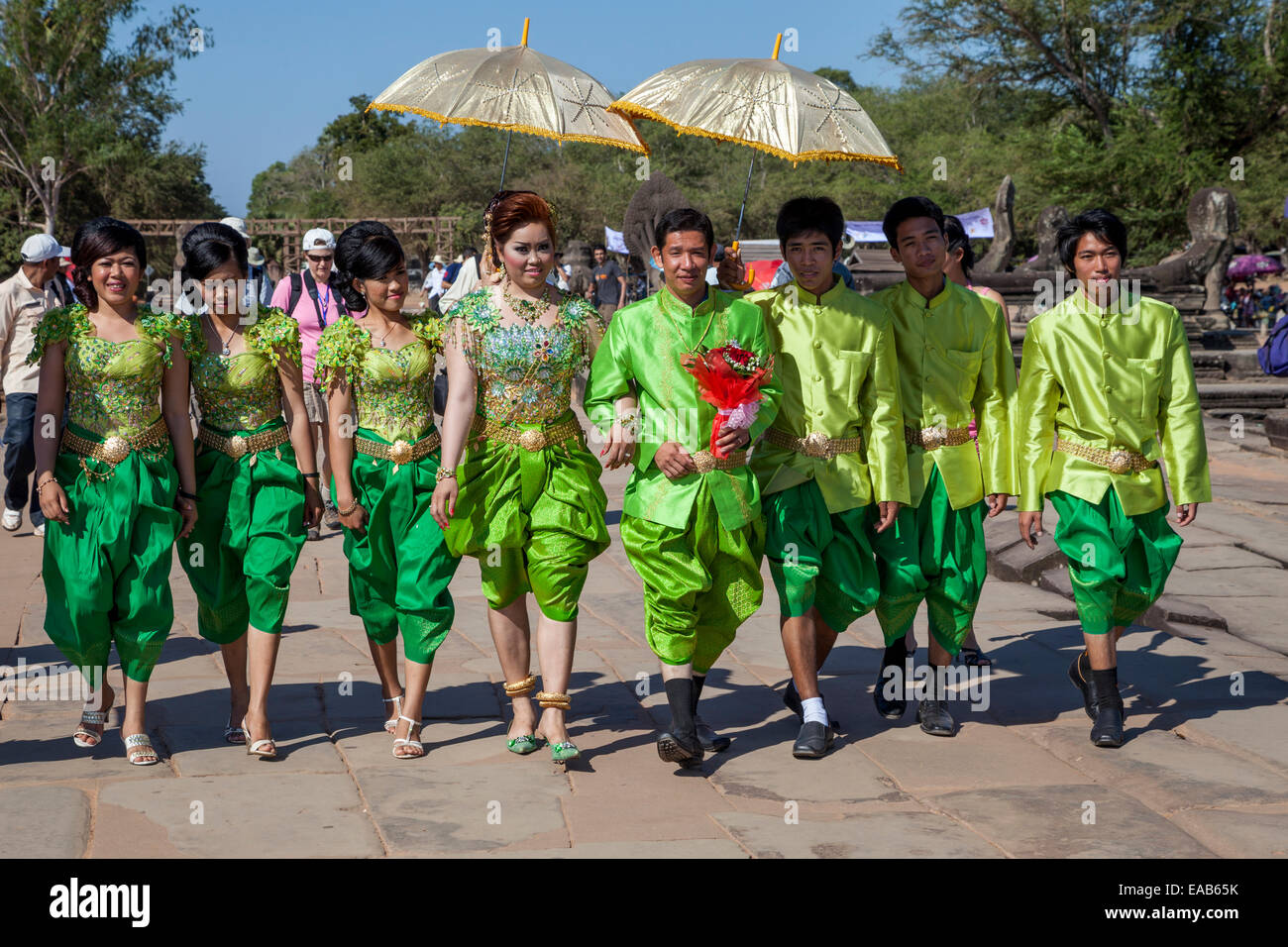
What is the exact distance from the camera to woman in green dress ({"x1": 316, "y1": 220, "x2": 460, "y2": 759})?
14.6ft

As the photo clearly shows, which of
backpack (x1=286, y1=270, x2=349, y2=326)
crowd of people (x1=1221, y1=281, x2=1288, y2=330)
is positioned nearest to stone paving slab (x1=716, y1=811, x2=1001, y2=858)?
backpack (x1=286, y1=270, x2=349, y2=326)

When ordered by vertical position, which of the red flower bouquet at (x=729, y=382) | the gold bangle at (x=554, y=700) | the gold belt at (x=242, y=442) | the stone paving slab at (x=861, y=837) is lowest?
the stone paving slab at (x=861, y=837)

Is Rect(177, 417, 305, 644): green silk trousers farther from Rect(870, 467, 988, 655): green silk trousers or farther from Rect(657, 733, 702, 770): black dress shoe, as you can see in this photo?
Rect(870, 467, 988, 655): green silk trousers

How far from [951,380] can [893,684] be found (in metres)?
1.13

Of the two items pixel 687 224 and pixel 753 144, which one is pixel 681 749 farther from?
pixel 753 144

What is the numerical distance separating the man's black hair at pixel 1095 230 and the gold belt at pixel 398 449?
2298 mm

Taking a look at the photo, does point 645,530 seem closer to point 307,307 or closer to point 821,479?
point 821,479

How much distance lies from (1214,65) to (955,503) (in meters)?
29.9

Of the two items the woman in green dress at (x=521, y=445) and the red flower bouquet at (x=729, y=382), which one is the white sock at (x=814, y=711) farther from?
the red flower bouquet at (x=729, y=382)

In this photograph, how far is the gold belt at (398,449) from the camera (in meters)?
4.46

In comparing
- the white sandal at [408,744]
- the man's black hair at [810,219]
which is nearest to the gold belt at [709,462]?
the man's black hair at [810,219]

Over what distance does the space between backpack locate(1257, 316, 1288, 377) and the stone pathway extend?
3.95 feet

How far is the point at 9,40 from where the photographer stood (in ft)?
120

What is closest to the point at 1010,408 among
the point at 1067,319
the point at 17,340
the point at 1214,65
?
the point at 1067,319
